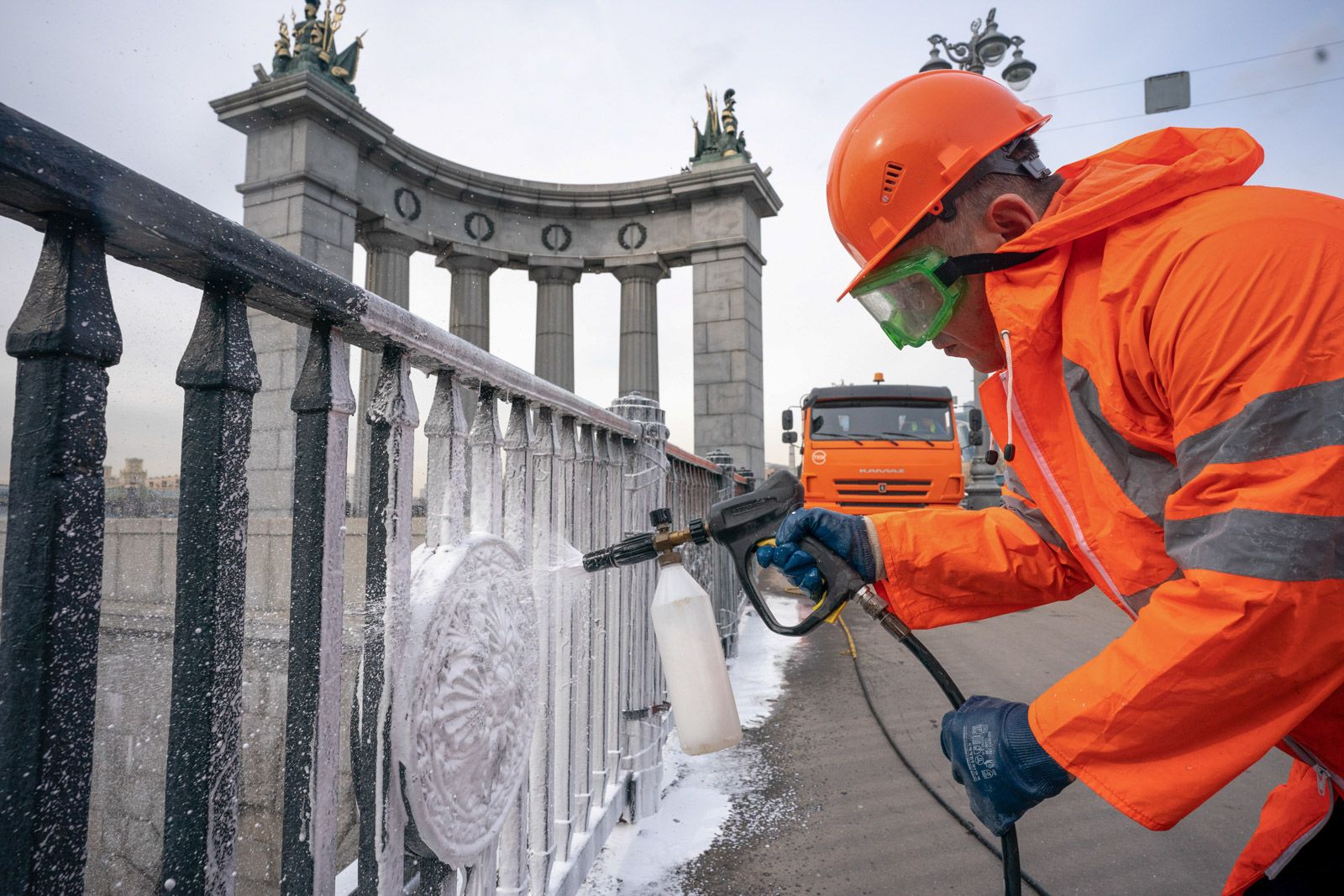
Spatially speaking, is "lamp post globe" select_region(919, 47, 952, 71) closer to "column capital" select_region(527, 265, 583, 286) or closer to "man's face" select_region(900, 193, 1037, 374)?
"column capital" select_region(527, 265, 583, 286)

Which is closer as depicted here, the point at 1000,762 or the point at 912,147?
the point at 1000,762

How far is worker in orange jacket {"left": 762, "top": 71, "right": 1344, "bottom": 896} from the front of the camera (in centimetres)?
104

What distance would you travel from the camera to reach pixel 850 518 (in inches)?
77.7

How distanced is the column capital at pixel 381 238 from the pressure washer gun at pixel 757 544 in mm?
11185

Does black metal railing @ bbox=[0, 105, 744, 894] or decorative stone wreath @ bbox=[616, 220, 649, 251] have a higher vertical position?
decorative stone wreath @ bbox=[616, 220, 649, 251]

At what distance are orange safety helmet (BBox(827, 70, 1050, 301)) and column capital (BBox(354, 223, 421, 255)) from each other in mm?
11104

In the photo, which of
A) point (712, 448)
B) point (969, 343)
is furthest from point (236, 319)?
point (712, 448)

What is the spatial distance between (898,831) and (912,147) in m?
2.38

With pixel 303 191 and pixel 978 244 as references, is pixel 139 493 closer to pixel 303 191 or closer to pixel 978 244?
pixel 978 244

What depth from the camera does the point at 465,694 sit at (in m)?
1.49

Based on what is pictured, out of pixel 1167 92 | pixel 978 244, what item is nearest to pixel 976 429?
pixel 1167 92

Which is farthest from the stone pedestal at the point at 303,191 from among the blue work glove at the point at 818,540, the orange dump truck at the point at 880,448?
the blue work glove at the point at 818,540

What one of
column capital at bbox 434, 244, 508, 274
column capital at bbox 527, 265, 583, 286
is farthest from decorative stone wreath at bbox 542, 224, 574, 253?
column capital at bbox 434, 244, 508, 274

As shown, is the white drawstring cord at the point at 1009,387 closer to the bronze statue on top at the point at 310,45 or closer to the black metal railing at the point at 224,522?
the black metal railing at the point at 224,522
